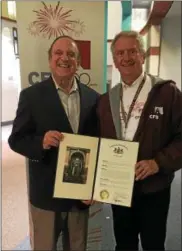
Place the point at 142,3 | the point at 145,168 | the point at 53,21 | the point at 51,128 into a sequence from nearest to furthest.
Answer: the point at 145,168
the point at 51,128
the point at 53,21
the point at 142,3

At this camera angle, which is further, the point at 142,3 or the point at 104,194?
the point at 142,3

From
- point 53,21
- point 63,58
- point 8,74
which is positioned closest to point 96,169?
point 63,58

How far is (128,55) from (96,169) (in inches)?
22.9

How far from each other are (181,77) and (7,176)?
488cm

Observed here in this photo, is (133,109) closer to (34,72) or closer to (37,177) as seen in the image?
(37,177)

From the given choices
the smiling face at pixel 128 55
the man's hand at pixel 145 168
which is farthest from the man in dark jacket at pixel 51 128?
the man's hand at pixel 145 168

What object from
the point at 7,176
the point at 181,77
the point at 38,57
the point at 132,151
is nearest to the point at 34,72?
the point at 38,57

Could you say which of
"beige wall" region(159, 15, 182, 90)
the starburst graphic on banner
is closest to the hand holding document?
the starburst graphic on banner

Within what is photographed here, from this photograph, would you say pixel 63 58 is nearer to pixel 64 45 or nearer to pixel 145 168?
pixel 64 45

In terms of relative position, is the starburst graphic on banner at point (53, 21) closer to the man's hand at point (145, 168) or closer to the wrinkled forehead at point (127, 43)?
the wrinkled forehead at point (127, 43)

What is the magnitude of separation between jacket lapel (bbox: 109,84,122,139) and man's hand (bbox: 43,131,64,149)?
0.92ft

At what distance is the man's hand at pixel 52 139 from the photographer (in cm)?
135

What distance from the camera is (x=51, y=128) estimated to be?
146 centimetres

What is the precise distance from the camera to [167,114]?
4.56 ft
